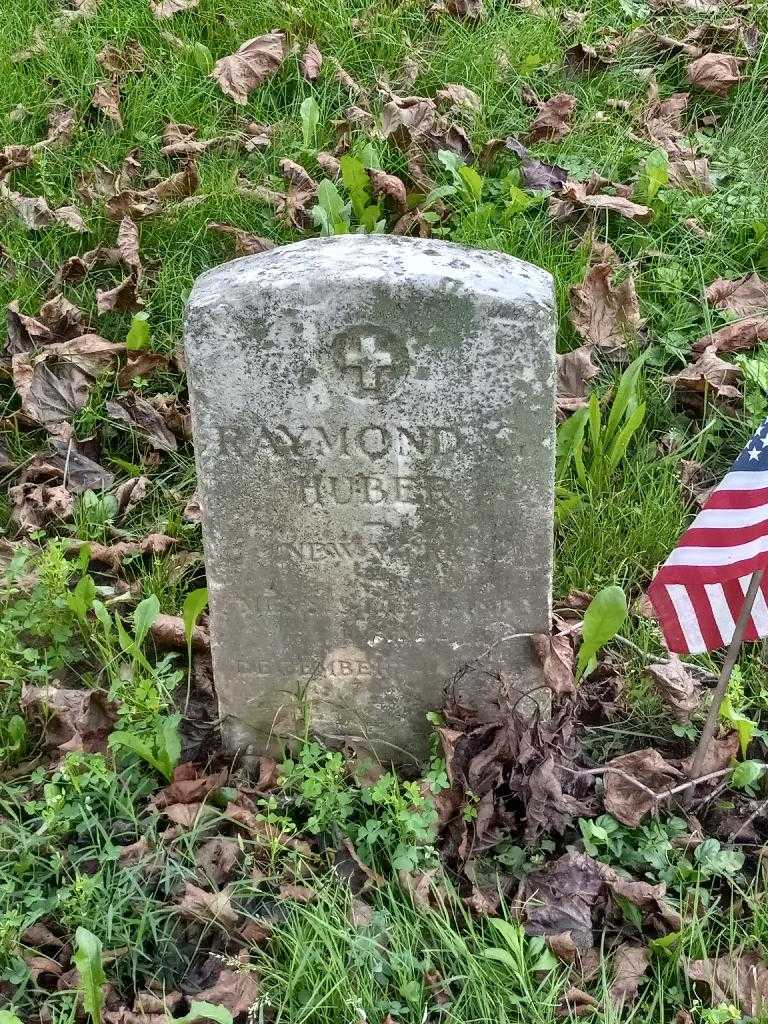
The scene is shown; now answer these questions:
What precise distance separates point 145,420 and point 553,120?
1.94 metres

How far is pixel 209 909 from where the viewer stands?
2164mm

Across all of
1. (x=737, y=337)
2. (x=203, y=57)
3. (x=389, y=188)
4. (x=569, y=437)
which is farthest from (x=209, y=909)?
(x=203, y=57)

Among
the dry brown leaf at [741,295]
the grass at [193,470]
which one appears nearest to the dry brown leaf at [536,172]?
the grass at [193,470]

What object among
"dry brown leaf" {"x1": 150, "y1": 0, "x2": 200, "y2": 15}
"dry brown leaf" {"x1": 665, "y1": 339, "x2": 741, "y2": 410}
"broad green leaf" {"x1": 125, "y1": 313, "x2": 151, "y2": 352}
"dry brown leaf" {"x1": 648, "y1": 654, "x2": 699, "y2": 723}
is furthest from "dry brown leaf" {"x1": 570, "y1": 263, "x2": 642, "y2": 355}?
"dry brown leaf" {"x1": 150, "y1": 0, "x2": 200, "y2": 15}

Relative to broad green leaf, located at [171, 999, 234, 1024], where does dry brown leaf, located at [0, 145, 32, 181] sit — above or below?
above

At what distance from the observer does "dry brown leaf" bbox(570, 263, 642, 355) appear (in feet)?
11.1

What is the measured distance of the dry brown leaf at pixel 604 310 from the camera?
3.39m

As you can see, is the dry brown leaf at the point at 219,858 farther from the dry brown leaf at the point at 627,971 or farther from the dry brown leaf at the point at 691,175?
the dry brown leaf at the point at 691,175

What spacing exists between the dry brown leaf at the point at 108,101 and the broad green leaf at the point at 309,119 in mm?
725

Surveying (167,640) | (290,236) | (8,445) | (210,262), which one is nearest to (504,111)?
(290,236)

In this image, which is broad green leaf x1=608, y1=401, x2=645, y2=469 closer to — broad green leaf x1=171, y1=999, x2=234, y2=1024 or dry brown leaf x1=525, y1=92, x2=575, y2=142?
dry brown leaf x1=525, y1=92, x2=575, y2=142

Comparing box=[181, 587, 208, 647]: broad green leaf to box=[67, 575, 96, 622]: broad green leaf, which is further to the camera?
box=[67, 575, 96, 622]: broad green leaf

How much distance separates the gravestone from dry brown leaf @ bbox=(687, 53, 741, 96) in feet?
8.29

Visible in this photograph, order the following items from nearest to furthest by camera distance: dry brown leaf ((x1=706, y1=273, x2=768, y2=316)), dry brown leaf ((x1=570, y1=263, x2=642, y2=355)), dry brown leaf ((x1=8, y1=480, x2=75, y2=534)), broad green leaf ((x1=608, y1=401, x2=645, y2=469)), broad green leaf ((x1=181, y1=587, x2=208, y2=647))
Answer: broad green leaf ((x1=181, y1=587, x2=208, y2=647)), broad green leaf ((x1=608, y1=401, x2=645, y2=469)), dry brown leaf ((x1=8, y1=480, x2=75, y2=534)), dry brown leaf ((x1=570, y1=263, x2=642, y2=355)), dry brown leaf ((x1=706, y1=273, x2=768, y2=316))
